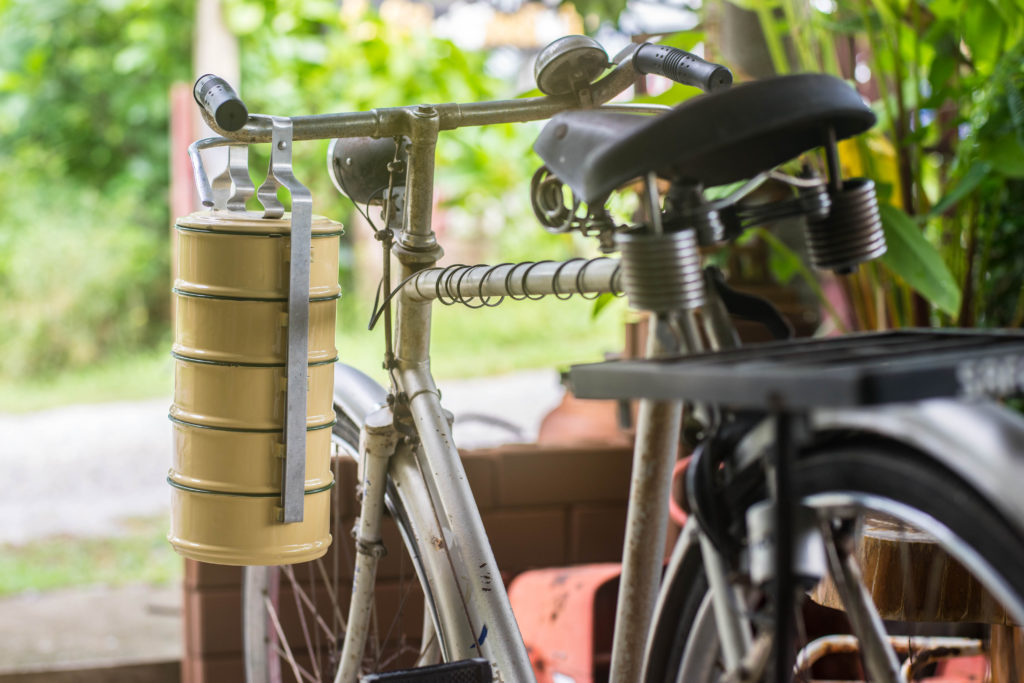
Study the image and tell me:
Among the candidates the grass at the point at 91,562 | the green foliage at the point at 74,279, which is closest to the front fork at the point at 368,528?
the grass at the point at 91,562

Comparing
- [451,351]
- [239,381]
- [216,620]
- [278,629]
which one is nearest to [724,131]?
[239,381]

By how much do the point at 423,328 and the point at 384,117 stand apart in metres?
0.22

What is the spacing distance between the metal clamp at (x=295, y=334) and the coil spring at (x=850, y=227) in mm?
458

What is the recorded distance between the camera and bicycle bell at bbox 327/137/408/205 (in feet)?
3.49

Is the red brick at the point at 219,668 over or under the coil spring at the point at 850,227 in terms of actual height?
under

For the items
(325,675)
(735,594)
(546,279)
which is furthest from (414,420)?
(325,675)

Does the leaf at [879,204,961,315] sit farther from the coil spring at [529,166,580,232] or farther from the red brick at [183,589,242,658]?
the red brick at [183,589,242,658]

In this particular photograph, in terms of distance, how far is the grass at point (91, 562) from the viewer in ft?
8.38

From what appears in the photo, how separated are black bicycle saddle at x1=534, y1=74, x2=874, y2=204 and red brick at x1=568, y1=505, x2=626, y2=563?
1.09 meters

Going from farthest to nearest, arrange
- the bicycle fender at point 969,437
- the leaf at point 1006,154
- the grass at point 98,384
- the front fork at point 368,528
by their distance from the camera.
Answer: the grass at point 98,384, the leaf at point 1006,154, the front fork at point 368,528, the bicycle fender at point 969,437

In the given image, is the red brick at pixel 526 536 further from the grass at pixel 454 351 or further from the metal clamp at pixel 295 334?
the grass at pixel 454 351

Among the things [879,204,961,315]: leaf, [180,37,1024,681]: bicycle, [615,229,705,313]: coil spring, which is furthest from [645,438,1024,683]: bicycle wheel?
[879,204,961,315]: leaf

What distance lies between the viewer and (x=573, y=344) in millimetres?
5309

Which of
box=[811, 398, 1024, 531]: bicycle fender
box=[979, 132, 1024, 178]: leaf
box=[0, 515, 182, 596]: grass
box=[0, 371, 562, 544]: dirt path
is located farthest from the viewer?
box=[0, 371, 562, 544]: dirt path
